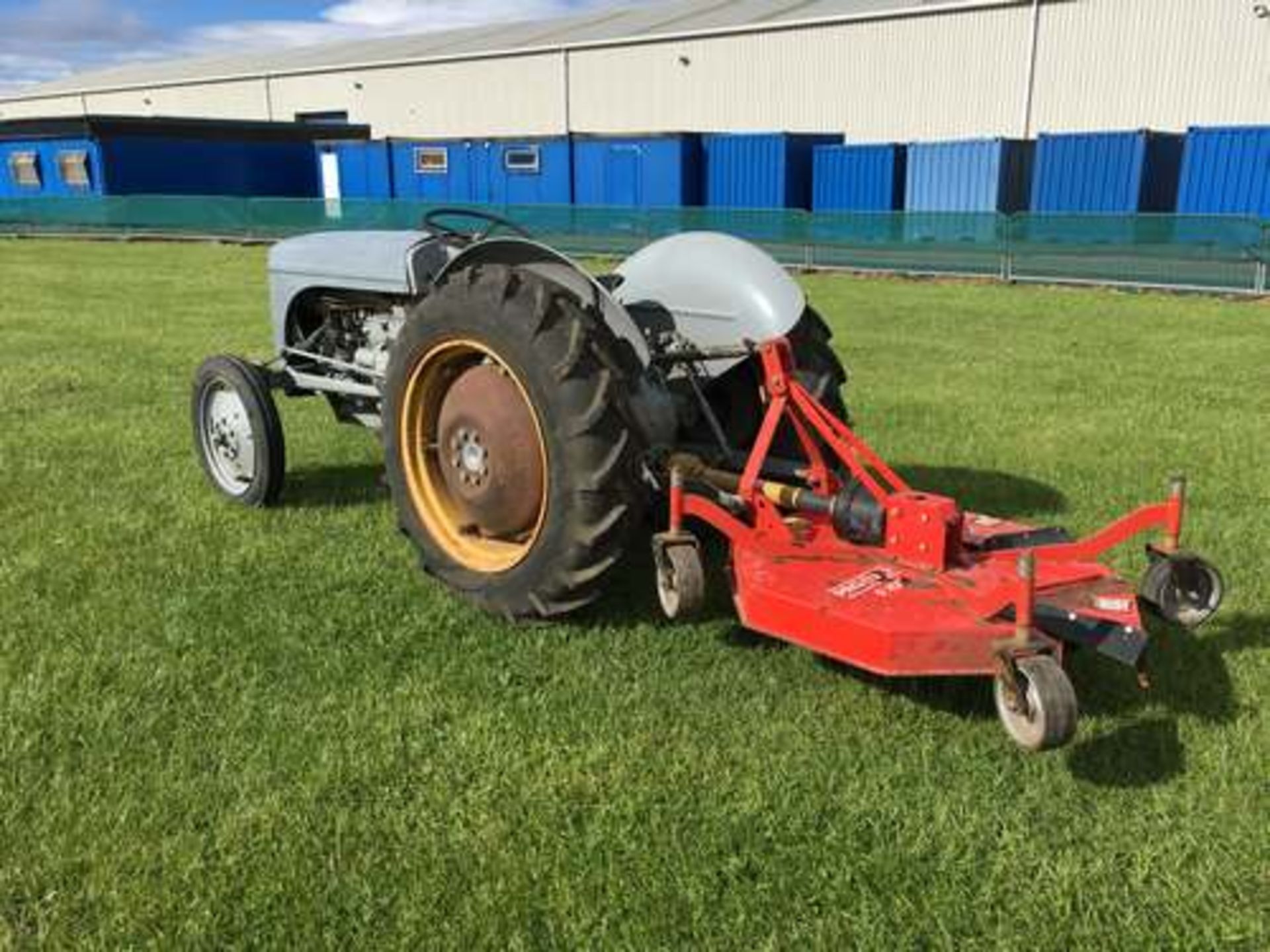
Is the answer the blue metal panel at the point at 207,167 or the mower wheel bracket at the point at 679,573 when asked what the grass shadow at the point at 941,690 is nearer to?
the mower wheel bracket at the point at 679,573

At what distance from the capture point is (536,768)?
10.2 ft

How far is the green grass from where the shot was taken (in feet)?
8.40

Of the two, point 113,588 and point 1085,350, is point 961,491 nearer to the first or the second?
point 113,588

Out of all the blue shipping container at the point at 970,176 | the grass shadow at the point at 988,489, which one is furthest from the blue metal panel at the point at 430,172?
the grass shadow at the point at 988,489

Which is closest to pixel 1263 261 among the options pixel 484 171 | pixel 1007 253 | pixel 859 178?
pixel 1007 253

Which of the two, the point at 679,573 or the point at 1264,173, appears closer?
the point at 679,573

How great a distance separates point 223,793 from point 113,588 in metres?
1.69

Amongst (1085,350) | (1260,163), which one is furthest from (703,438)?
(1260,163)

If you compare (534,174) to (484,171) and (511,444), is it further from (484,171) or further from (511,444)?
(511,444)

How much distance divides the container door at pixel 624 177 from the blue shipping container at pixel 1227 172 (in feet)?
38.4

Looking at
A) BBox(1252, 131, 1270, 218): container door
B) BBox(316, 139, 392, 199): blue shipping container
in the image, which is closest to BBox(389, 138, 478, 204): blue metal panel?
BBox(316, 139, 392, 199): blue shipping container

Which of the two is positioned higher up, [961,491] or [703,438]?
[703,438]

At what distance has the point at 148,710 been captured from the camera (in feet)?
11.3

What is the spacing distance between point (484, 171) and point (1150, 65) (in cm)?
1536
